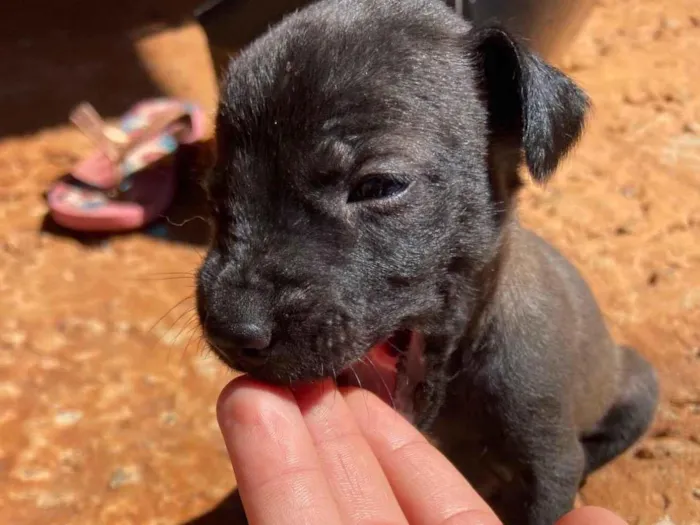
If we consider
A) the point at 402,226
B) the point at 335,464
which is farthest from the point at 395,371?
the point at 402,226

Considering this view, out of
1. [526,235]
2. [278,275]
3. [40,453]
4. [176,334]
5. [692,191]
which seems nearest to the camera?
[278,275]

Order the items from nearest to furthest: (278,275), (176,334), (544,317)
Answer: (278,275), (544,317), (176,334)

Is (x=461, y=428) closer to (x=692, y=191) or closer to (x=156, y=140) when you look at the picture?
(x=692, y=191)

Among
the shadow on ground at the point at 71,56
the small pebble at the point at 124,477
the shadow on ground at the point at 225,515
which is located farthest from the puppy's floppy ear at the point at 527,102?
the shadow on ground at the point at 71,56

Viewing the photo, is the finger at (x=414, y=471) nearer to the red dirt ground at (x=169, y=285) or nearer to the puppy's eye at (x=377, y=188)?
the puppy's eye at (x=377, y=188)

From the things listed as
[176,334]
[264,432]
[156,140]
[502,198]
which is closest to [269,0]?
[156,140]
